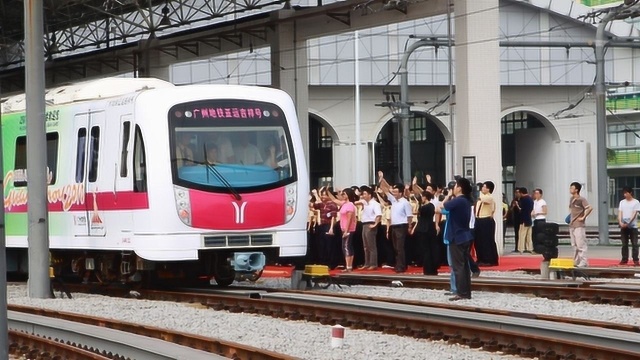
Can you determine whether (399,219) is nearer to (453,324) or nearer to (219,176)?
(219,176)

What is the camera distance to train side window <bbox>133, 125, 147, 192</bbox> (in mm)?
17984

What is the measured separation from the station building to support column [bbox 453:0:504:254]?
22646 millimetres

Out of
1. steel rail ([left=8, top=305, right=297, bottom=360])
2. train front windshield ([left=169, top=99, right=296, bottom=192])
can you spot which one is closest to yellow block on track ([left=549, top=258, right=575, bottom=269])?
train front windshield ([left=169, top=99, right=296, bottom=192])

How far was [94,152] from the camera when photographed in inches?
761

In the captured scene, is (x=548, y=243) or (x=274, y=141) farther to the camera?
(x=548, y=243)

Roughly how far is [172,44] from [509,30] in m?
19.8

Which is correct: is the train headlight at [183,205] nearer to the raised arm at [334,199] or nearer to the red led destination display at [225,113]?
the red led destination display at [225,113]

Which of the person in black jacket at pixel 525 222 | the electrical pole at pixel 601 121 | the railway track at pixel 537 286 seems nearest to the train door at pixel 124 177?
the railway track at pixel 537 286

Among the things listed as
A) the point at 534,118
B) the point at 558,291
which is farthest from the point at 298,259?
the point at 534,118

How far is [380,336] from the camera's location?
1379cm

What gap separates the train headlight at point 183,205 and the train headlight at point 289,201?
1495mm

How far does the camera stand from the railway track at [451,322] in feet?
38.5

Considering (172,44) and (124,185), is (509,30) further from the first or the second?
(124,185)

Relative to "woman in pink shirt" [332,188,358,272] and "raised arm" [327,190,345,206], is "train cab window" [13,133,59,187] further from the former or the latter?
"raised arm" [327,190,345,206]
